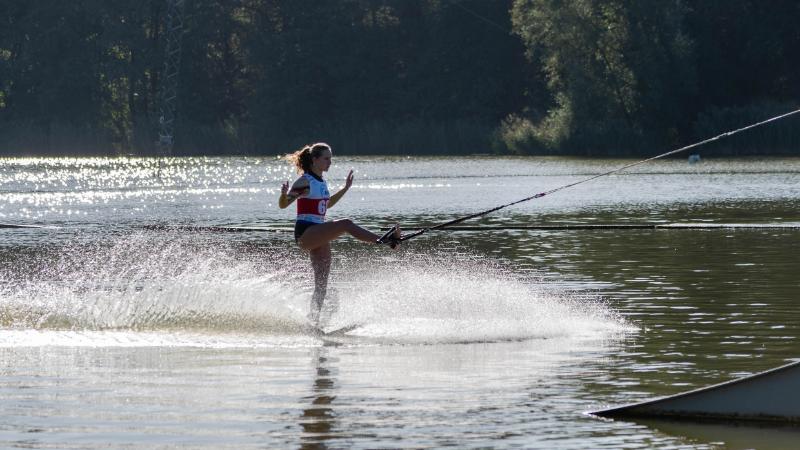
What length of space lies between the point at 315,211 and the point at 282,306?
1.40 metres

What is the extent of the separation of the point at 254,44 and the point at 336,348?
79502 mm

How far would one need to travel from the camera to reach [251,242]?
2494 cm

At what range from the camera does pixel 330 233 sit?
13203 mm

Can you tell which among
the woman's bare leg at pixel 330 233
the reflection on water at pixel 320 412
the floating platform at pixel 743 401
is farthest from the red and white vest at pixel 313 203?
the floating platform at pixel 743 401

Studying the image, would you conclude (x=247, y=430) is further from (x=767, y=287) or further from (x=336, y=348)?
(x=767, y=287)

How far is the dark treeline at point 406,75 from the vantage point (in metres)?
67.7

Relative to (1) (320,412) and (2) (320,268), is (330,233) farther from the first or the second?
(1) (320,412)

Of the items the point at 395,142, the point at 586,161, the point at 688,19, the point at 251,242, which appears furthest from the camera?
the point at 395,142

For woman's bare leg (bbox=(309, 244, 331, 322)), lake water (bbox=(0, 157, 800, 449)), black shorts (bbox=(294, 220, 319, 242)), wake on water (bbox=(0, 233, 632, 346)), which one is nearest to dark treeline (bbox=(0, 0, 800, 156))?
lake water (bbox=(0, 157, 800, 449))

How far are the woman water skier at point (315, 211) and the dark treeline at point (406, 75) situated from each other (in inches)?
1920

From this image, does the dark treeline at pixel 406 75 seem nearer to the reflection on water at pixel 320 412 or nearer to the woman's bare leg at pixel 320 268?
the woman's bare leg at pixel 320 268

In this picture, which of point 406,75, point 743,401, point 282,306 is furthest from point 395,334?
point 406,75

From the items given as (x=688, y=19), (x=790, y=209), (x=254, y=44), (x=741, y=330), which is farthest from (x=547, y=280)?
(x=254, y=44)

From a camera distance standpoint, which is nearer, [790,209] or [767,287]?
[767,287]
